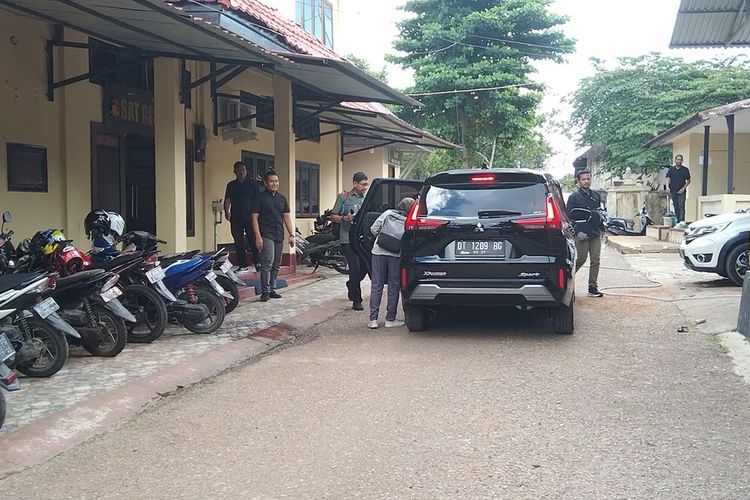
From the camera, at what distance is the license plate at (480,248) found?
6898mm

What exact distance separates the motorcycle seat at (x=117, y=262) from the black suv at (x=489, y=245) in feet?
8.60

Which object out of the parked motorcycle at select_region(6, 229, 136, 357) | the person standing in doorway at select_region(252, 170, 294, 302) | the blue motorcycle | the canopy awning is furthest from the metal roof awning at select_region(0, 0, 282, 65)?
the blue motorcycle

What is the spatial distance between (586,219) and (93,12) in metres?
6.46

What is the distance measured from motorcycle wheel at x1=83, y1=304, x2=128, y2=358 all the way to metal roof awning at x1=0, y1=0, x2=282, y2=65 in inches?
113

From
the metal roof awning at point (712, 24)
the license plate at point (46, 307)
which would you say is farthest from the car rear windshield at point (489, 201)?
the license plate at point (46, 307)

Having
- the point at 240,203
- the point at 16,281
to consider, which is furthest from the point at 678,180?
the point at 16,281

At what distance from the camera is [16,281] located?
5.32 metres

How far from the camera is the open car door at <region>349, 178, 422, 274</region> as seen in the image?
871 centimetres

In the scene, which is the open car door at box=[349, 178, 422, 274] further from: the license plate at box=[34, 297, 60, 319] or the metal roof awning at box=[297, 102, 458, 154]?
the metal roof awning at box=[297, 102, 458, 154]

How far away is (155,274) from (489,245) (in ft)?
10.7

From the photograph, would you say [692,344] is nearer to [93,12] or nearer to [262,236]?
[262,236]

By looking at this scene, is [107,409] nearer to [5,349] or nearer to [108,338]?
[5,349]

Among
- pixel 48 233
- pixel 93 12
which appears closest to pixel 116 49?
pixel 93 12

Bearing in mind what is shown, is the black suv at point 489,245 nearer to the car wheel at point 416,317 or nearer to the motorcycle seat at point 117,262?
the car wheel at point 416,317
